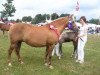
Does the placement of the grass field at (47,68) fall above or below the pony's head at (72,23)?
below

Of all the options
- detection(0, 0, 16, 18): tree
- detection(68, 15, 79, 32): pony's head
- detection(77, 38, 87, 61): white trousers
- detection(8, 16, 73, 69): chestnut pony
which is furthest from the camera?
detection(0, 0, 16, 18): tree


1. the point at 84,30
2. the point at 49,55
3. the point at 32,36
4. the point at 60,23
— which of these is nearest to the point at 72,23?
the point at 84,30

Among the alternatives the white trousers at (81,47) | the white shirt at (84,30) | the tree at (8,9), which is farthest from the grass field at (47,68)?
the tree at (8,9)

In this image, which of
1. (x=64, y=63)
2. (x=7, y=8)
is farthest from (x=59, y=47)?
(x=7, y=8)

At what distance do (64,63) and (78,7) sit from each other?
9.49 feet

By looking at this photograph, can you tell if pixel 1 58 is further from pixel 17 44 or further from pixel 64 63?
pixel 64 63

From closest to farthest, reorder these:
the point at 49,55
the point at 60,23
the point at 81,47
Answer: the point at 49,55
the point at 60,23
the point at 81,47

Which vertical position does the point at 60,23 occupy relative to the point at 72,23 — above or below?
above

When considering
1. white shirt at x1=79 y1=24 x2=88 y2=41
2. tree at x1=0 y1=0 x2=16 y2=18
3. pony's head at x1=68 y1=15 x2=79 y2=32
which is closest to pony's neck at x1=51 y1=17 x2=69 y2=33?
pony's head at x1=68 y1=15 x2=79 y2=32

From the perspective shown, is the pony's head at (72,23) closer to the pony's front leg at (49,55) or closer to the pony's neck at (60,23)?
the pony's neck at (60,23)

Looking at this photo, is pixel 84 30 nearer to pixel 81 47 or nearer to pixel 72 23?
pixel 72 23

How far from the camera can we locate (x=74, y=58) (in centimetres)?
1739

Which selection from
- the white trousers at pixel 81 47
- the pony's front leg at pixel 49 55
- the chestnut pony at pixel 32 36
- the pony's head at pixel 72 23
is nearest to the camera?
the chestnut pony at pixel 32 36

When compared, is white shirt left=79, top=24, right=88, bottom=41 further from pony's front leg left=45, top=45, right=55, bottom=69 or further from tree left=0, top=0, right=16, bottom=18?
tree left=0, top=0, right=16, bottom=18
